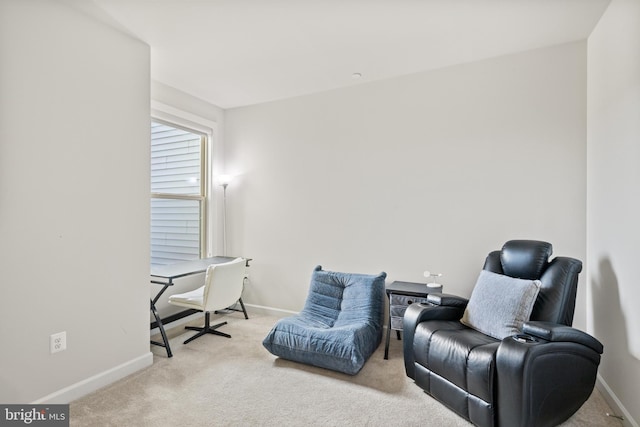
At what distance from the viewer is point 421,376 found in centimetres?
225

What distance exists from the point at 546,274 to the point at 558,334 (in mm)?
609

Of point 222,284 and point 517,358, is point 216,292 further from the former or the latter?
point 517,358

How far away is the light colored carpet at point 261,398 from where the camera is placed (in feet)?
6.54

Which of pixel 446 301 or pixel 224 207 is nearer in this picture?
pixel 446 301

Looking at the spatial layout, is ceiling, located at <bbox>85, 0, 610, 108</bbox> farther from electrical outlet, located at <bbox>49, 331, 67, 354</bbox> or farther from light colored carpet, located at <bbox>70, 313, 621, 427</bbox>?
light colored carpet, located at <bbox>70, 313, 621, 427</bbox>

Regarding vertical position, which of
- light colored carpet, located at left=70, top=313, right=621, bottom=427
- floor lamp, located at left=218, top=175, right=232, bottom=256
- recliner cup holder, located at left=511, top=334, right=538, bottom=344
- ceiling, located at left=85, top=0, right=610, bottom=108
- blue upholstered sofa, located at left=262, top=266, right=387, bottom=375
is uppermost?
ceiling, located at left=85, top=0, right=610, bottom=108

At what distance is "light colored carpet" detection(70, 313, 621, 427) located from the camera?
1993mm

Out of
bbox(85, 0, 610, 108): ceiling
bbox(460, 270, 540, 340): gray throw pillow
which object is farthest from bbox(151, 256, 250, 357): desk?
bbox(460, 270, 540, 340): gray throw pillow

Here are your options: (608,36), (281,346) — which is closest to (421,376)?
(281,346)

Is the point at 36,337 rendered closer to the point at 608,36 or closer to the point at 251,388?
the point at 251,388

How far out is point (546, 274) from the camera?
227cm

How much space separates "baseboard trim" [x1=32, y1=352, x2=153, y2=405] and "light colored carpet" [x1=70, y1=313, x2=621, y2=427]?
0.05 m

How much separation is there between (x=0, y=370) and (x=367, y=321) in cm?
246

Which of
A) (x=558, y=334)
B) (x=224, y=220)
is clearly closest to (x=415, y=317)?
(x=558, y=334)
